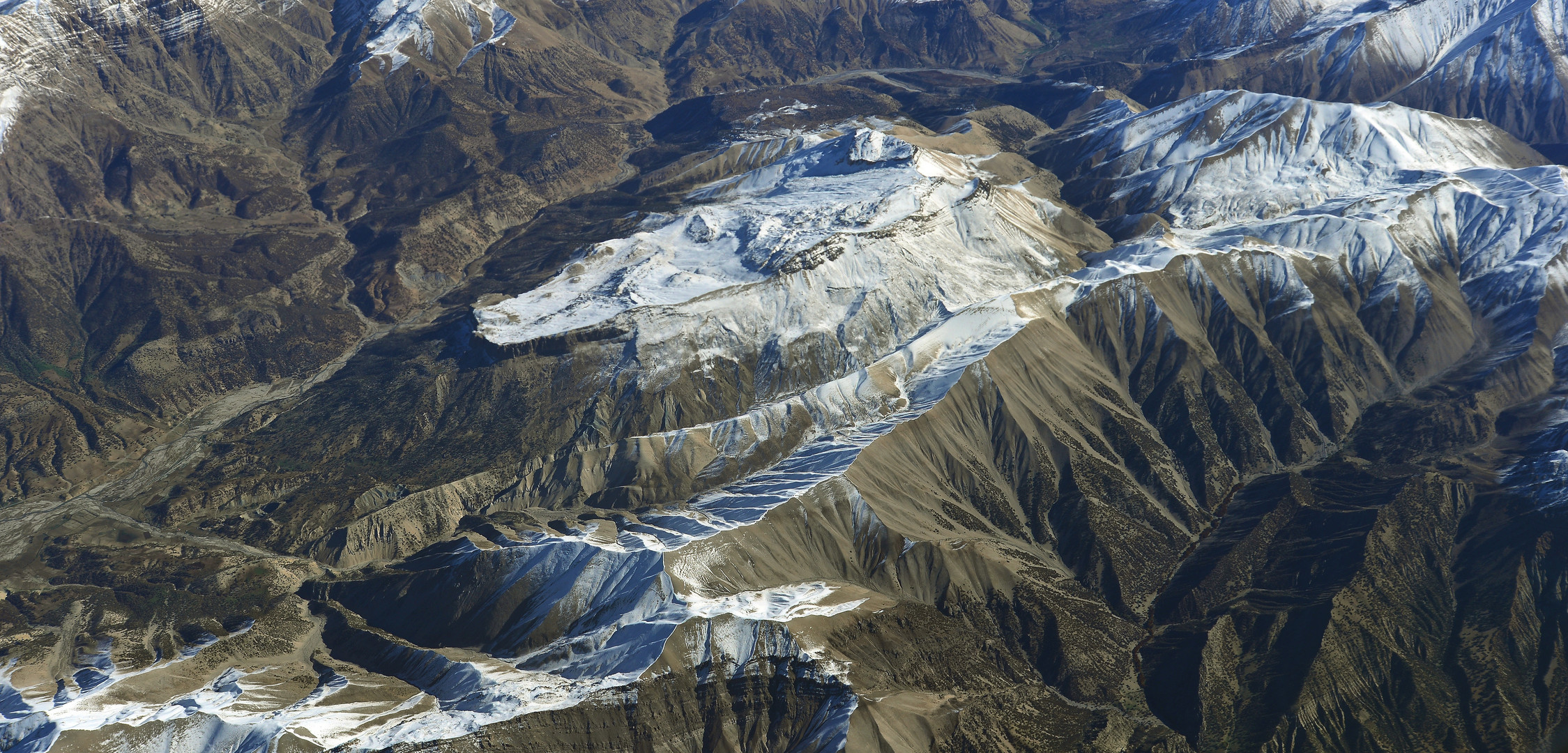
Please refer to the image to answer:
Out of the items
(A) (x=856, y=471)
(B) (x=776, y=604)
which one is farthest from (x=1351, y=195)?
(B) (x=776, y=604)

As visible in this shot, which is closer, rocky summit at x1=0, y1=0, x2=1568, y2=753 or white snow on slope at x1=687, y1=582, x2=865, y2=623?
rocky summit at x1=0, y1=0, x2=1568, y2=753

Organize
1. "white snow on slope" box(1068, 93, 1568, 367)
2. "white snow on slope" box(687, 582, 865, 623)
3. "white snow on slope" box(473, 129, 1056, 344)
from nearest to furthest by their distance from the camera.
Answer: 1. "white snow on slope" box(687, 582, 865, 623)
2. "white snow on slope" box(473, 129, 1056, 344)
3. "white snow on slope" box(1068, 93, 1568, 367)

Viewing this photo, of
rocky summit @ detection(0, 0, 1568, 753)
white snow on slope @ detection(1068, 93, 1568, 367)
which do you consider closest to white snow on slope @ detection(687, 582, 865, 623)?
rocky summit @ detection(0, 0, 1568, 753)

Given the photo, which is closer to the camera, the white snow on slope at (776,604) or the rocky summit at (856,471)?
the rocky summit at (856,471)

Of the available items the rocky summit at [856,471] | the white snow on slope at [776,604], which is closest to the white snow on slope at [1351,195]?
the rocky summit at [856,471]

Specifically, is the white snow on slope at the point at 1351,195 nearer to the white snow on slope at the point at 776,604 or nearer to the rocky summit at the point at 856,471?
the rocky summit at the point at 856,471

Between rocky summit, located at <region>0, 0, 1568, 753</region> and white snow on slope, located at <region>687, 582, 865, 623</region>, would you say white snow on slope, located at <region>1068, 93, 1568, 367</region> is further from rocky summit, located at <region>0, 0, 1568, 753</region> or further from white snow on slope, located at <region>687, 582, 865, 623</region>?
white snow on slope, located at <region>687, 582, 865, 623</region>

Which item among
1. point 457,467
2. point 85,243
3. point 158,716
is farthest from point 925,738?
point 85,243

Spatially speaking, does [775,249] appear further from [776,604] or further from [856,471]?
[776,604]
